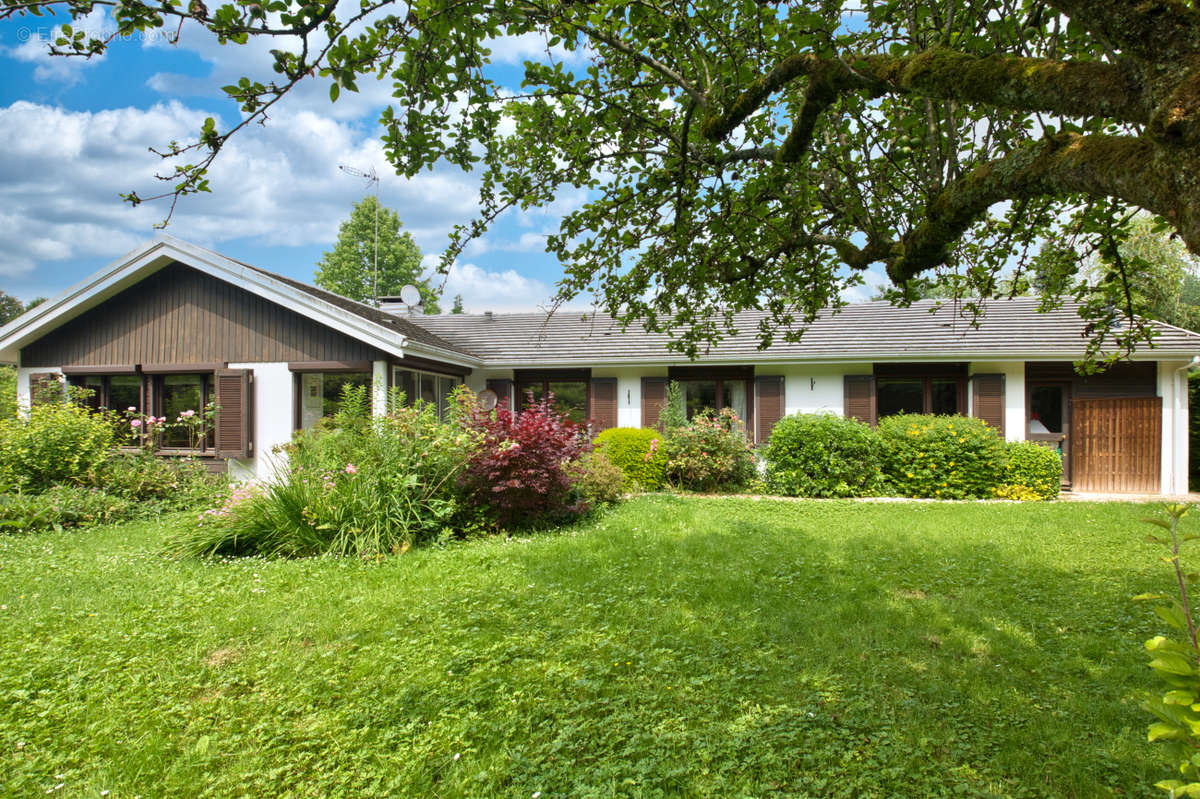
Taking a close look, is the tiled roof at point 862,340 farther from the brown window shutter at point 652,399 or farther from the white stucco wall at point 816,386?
the brown window shutter at point 652,399

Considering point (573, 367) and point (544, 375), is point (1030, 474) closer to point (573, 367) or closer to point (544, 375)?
point (573, 367)

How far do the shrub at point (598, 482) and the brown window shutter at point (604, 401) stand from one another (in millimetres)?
4184

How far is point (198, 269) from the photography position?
36.7 feet

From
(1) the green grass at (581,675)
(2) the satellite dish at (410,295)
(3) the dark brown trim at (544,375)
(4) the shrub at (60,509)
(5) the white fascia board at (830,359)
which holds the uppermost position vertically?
(2) the satellite dish at (410,295)

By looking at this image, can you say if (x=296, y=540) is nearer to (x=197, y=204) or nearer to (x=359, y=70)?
(x=197, y=204)

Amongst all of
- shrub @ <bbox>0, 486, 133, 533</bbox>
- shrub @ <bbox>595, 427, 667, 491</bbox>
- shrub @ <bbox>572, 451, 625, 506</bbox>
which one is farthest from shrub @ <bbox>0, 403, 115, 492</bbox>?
shrub @ <bbox>595, 427, 667, 491</bbox>

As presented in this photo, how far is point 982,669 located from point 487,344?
13.5m

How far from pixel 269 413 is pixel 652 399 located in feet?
27.1

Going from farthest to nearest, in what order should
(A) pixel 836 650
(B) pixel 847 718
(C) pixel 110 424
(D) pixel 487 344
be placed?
(D) pixel 487 344
(C) pixel 110 424
(A) pixel 836 650
(B) pixel 847 718

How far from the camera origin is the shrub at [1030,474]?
1098 cm

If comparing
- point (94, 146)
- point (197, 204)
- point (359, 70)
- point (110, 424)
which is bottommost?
point (110, 424)

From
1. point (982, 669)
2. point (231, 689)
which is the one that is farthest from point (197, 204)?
point (982, 669)

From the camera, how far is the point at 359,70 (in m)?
2.66

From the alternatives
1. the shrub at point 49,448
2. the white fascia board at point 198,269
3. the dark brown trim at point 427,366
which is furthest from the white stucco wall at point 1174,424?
the shrub at point 49,448
